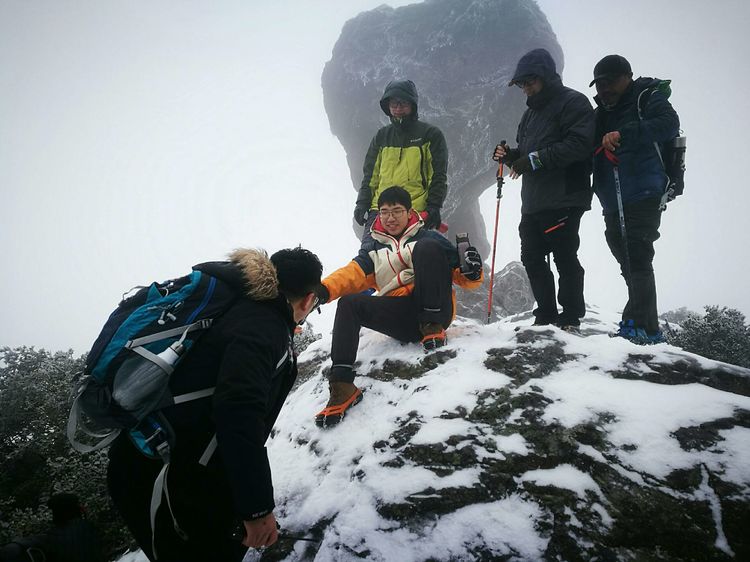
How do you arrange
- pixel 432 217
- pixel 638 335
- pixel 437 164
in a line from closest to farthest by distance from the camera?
1. pixel 638 335
2. pixel 432 217
3. pixel 437 164

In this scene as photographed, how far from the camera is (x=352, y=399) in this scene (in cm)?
335

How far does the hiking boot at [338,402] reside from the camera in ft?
10.5

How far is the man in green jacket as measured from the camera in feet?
19.3

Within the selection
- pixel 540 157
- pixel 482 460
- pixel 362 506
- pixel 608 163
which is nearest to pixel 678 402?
pixel 482 460

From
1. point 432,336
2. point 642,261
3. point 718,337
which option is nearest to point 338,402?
point 432,336

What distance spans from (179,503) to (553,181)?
4.90 m

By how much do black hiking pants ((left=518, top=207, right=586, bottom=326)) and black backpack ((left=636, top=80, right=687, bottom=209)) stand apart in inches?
43.7

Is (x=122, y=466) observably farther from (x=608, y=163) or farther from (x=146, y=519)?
(x=608, y=163)

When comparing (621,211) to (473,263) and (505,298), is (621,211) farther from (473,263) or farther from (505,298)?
(505,298)

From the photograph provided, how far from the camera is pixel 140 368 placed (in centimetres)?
166

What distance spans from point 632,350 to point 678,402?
0.85 m

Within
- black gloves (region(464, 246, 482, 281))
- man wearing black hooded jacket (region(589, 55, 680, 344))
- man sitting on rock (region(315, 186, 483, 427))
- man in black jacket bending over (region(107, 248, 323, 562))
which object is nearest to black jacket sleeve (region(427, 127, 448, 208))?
man sitting on rock (region(315, 186, 483, 427))

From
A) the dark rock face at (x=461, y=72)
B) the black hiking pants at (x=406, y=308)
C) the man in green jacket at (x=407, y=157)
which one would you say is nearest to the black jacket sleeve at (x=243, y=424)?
the black hiking pants at (x=406, y=308)

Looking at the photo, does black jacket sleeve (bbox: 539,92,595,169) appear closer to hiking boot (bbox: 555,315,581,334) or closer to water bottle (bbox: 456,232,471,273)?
water bottle (bbox: 456,232,471,273)
